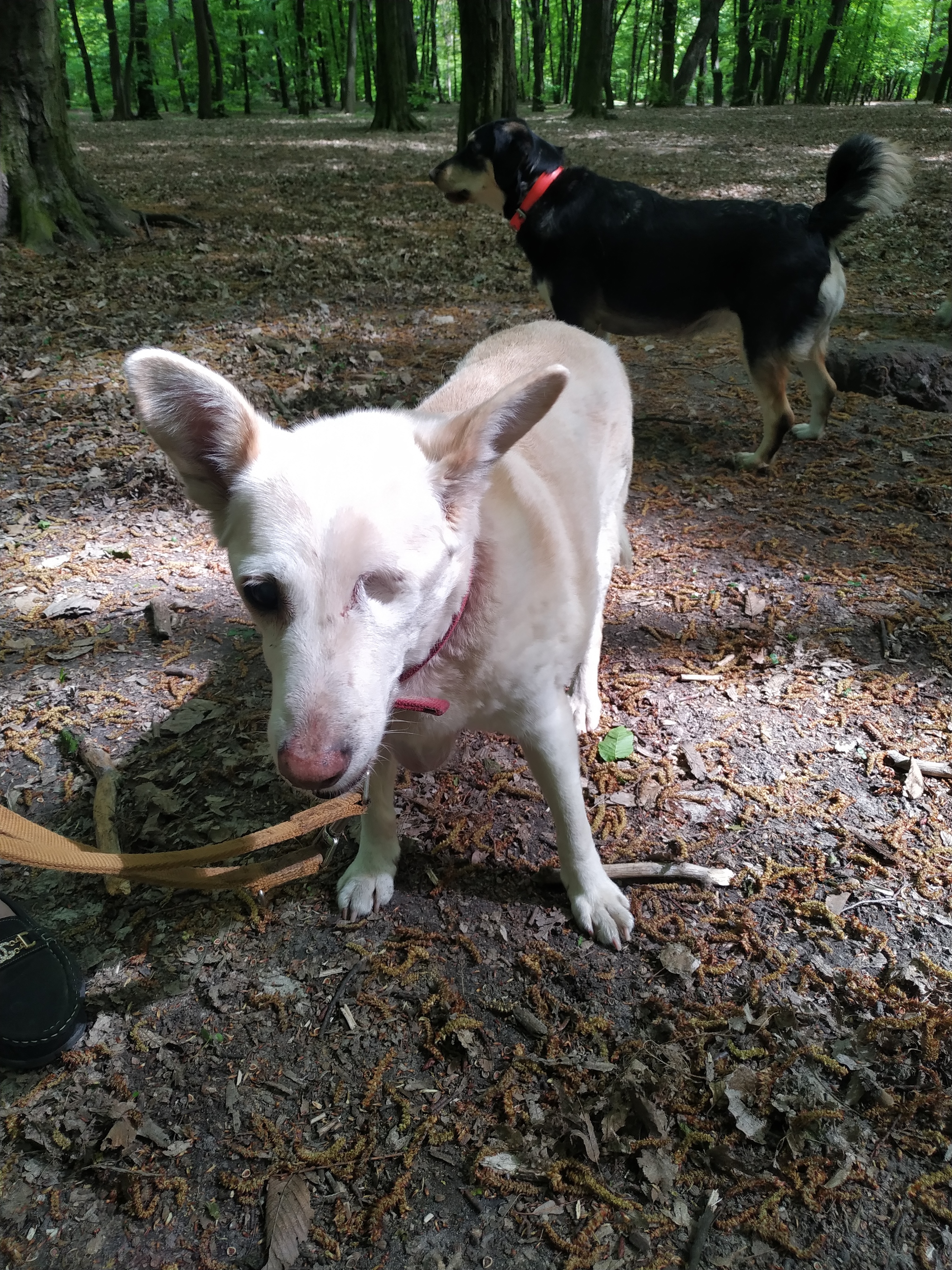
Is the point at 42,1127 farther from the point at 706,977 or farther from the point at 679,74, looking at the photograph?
the point at 679,74

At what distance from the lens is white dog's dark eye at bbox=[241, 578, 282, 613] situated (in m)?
1.48

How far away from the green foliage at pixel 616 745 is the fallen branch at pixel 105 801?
170cm

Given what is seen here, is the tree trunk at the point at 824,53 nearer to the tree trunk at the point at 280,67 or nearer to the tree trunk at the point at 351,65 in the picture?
the tree trunk at the point at 351,65

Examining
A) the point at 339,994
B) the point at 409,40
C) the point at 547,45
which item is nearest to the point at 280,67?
the point at 409,40

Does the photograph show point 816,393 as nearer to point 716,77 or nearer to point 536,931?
point 536,931

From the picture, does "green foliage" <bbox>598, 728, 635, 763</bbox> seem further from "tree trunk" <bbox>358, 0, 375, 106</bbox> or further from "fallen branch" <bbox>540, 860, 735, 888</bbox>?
"tree trunk" <bbox>358, 0, 375, 106</bbox>

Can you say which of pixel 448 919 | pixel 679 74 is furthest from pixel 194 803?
pixel 679 74

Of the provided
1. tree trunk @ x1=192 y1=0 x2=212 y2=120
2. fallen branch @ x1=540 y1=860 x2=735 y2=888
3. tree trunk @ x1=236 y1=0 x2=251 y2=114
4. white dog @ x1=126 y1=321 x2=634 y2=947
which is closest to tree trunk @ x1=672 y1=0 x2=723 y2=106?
tree trunk @ x1=192 y1=0 x2=212 y2=120

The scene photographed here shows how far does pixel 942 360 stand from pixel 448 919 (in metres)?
5.42

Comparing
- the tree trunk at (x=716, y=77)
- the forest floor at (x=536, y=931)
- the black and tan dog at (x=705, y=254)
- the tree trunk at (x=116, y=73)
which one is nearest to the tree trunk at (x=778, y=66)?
the tree trunk at (x=716, y=77)

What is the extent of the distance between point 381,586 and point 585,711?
1593mm

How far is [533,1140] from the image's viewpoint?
173 cm

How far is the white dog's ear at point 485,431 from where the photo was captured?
1.59m

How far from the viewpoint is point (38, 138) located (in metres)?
6.47
